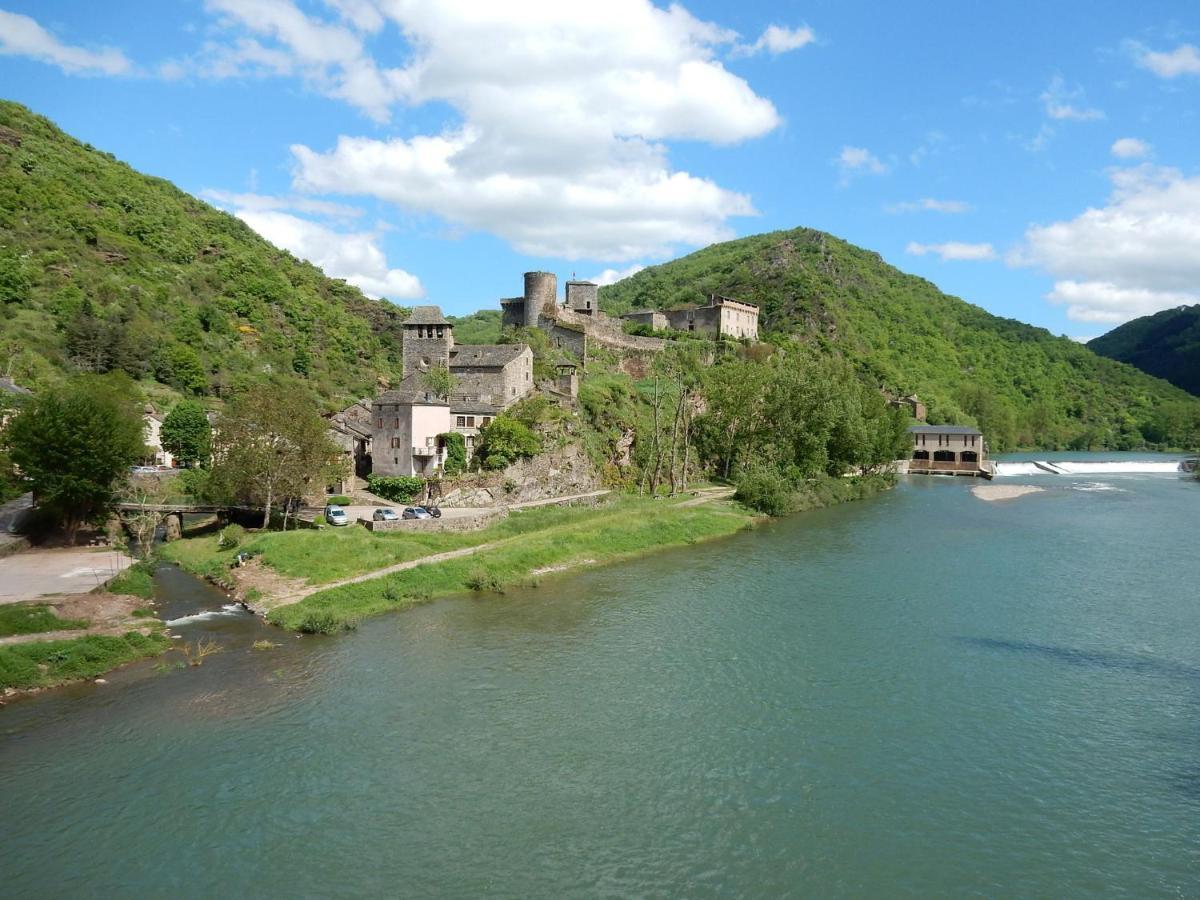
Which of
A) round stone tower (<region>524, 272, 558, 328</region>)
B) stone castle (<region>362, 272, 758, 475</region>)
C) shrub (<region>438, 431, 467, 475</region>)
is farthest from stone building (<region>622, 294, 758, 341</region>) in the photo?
shrub (<region>438, 431, 467, 475</region>)

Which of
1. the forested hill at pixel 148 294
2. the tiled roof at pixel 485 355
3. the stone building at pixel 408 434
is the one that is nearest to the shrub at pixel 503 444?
the stone building at pixel 408 434

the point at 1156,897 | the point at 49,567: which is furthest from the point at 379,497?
the point at 1156,897

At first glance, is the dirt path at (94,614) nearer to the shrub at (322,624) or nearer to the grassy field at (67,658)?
the grassy field at (67,658)

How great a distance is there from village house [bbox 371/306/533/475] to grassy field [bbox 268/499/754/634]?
911 cm

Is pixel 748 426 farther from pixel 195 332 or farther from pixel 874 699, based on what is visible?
pixel 195 332

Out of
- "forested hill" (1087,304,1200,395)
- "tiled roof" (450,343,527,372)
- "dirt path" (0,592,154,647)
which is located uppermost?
"forested hill" (1087,304,1200,395)

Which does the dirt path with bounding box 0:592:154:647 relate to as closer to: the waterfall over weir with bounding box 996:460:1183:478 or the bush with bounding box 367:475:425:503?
the bush with bounding box 367:475:425:503

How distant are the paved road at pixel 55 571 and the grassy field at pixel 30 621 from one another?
1.96 m

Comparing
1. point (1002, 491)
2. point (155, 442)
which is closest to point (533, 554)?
point (155, 442)

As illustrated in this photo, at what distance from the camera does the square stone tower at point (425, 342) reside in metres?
58.6

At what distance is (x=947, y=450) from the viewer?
92.6 meters

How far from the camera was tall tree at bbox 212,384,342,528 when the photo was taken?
4019 centimetres

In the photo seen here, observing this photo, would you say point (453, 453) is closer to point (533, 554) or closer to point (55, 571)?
point (533, 554)

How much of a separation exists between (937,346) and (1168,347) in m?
83.3
